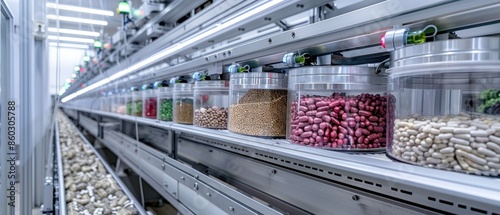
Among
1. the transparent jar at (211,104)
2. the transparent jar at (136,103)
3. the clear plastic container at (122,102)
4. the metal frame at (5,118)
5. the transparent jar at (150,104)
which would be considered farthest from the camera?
the clear plastic container at (122,102)

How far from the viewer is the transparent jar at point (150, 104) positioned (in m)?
2.63

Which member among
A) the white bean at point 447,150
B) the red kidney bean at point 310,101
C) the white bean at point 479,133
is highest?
the red kidney bean at point 310,101

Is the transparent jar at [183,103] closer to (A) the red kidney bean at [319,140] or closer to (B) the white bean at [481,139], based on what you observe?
(A) the red kidney bean at [319,140]

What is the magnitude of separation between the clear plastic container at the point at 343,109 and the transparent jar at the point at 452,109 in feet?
0.39

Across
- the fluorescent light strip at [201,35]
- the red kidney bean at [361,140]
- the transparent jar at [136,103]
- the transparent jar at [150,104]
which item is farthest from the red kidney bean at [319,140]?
the transparent jar at [136,103]

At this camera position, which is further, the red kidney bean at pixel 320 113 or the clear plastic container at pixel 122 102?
the clear plastic container at pixel 122 102

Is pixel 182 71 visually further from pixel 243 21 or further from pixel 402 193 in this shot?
pixel 402 193

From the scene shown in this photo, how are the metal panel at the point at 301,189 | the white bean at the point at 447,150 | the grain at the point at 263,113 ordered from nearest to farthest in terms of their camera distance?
the white bean at the point at 447,150 < the metal panel at the point at 301,189 < the grain at the point at 263,113

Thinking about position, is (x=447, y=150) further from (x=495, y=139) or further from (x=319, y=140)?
(x=319, y=140)

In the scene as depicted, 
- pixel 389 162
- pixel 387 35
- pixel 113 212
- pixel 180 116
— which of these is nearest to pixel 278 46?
pixel 387 35

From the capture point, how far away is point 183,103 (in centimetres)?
203

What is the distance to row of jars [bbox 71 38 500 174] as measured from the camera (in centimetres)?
62

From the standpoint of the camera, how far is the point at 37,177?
11.6 ft

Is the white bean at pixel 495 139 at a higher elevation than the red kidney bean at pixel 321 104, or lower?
lower
